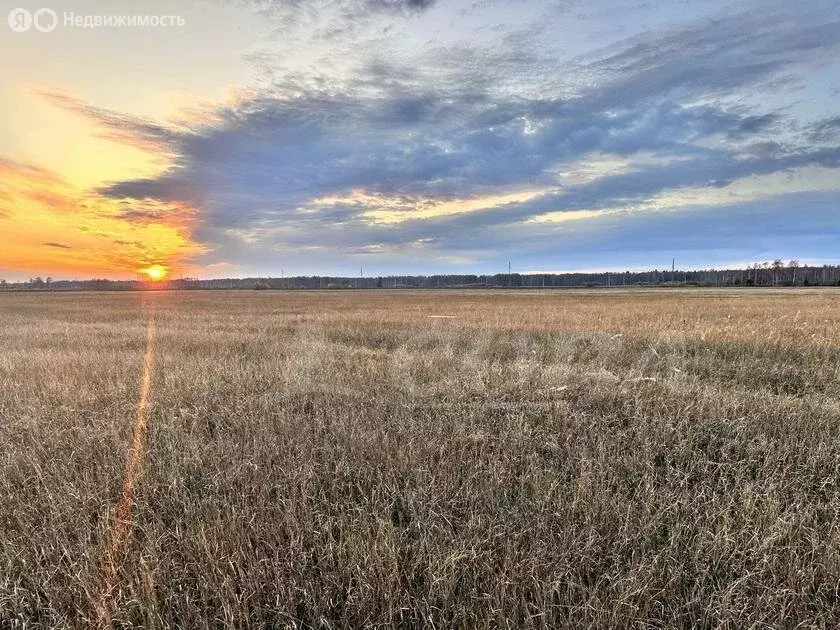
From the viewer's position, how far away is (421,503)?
169 inches

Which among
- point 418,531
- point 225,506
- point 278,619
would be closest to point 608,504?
point 418,531

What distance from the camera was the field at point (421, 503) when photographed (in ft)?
10.3

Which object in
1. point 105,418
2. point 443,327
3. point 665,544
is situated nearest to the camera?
point 665,544

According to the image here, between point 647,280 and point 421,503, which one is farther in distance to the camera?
point 647,280

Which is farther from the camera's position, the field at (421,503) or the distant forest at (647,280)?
the distant forest at (647,280)

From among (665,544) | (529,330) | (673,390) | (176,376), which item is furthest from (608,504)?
(529,330)

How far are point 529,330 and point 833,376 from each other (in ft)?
33.6

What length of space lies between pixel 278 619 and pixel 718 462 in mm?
5386

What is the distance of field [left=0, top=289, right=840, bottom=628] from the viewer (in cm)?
314

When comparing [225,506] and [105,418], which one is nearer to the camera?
[225,506]

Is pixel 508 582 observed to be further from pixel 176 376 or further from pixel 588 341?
pixel 588 341

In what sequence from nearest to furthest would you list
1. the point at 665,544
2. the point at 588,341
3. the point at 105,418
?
the point at 665,544 < the point at 105,418 < the point at 588,341

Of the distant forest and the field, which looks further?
the distant forest

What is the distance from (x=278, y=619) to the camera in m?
2.98
